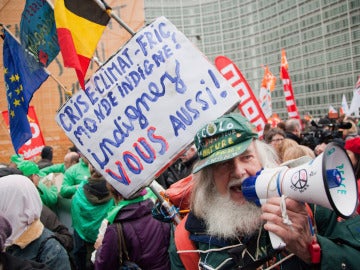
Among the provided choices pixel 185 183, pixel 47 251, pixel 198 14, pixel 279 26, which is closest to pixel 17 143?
pixel 47 251

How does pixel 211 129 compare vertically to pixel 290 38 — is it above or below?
below

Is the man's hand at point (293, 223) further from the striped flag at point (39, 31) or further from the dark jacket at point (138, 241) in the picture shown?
the striped flag at point (39, 31)

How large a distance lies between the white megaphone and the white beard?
0.28m

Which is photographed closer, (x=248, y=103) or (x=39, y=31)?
(x=39, y=31)

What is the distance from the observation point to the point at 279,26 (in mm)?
34594

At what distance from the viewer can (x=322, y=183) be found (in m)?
0.97

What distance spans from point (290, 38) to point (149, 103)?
33527mm

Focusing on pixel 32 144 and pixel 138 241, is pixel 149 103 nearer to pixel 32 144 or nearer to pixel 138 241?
pixel 138 241

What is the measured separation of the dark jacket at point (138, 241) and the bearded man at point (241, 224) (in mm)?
806

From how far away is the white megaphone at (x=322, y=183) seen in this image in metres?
0.98

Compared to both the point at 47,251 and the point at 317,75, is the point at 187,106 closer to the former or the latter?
the point at 47,251

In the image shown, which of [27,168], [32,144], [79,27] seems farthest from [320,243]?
[32,144]

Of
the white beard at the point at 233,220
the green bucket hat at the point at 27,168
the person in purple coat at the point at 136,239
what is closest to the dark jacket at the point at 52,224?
the person in purple coat at the point at 136,239

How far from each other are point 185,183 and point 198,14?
155 ft
